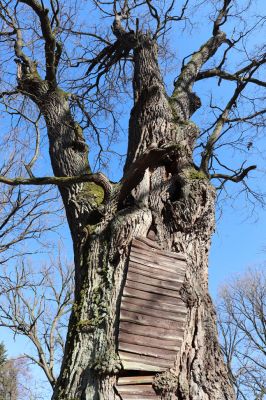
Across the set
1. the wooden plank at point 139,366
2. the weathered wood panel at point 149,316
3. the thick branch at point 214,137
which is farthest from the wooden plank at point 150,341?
the thick branch at point 214,137

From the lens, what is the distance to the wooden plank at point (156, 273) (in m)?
2.87

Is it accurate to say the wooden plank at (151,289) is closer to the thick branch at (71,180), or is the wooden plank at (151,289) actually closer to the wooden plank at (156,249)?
the wooden plank at (156,249)

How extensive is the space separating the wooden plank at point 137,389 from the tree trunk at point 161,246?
5cm

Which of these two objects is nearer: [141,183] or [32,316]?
[141,183]

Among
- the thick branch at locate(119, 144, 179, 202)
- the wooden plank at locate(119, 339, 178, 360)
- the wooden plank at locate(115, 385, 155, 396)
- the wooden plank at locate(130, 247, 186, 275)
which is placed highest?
the thick branch at locate(119, 144, 179, 202)

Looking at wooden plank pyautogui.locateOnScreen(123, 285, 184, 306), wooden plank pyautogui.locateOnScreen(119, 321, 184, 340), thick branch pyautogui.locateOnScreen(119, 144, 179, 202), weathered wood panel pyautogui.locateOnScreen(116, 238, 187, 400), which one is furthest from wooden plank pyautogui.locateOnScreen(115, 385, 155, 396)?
thick branch pyautogui.locateOnScreen(119, 144, 179, 202)

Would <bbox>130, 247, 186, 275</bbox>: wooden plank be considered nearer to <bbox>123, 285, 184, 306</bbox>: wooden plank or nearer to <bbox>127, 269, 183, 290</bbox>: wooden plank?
<bbox>127, 269, 183, 290</bbox>: wooden plank

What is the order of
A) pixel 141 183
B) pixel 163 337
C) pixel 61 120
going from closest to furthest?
pixel 163 337, pixel 141 183, pixel 61 120

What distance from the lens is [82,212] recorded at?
3.58m

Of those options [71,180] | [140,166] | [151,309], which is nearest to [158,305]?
[151,309]

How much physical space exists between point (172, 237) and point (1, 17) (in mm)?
3802

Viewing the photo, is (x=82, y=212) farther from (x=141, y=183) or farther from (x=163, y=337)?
(x=163, y=337)

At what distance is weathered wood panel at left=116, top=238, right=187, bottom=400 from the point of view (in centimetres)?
245

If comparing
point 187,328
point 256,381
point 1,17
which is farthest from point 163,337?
point 256,381
